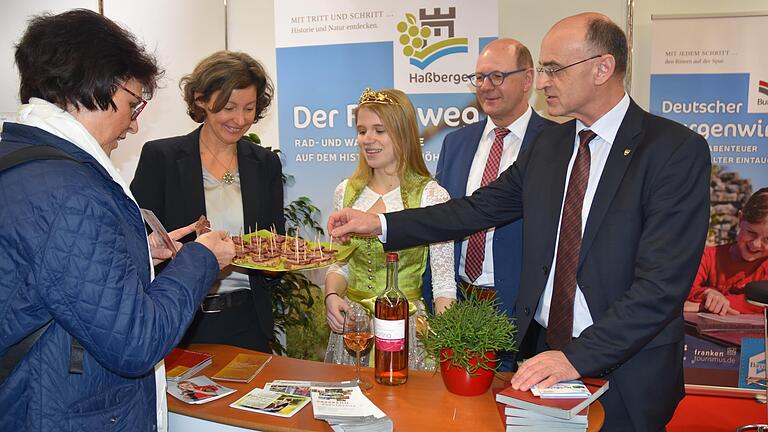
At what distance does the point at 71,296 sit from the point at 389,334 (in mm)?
951

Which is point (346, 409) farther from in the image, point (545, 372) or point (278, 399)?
point (545, 372)

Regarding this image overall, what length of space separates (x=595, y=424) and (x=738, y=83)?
12.0 ft

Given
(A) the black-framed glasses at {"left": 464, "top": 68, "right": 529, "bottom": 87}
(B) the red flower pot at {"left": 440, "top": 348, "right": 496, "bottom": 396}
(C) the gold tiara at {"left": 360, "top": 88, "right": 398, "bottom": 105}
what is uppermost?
(A) the black-framed glasses at {"left": 464, "top": 68, "right": 529, "bottom": 87}

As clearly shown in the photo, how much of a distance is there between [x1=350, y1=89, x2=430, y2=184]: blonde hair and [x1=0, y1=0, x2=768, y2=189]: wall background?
2.11 meters

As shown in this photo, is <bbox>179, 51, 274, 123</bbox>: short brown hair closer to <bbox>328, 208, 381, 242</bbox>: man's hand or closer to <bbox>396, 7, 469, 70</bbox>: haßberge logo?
<bbox>328, 208, 381, 242</bbox>: man's hand

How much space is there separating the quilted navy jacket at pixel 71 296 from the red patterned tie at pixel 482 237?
218cm

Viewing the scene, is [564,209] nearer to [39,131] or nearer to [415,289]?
[415,289]

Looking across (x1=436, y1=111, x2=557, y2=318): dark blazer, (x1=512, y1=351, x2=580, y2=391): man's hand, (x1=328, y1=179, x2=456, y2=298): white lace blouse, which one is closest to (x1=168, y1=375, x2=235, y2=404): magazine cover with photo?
(x1=512, y1=351, x2=580, y2=391): man's hand

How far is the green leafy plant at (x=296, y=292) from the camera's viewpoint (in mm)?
4996

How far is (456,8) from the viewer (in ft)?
15.6

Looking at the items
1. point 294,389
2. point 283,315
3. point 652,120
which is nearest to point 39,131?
point 294,389

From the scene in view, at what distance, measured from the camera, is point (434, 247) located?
3035 mm

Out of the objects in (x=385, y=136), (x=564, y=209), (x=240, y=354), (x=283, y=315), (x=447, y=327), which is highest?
(x=385, y=136)

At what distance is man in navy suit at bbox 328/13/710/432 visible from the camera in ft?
6.93
